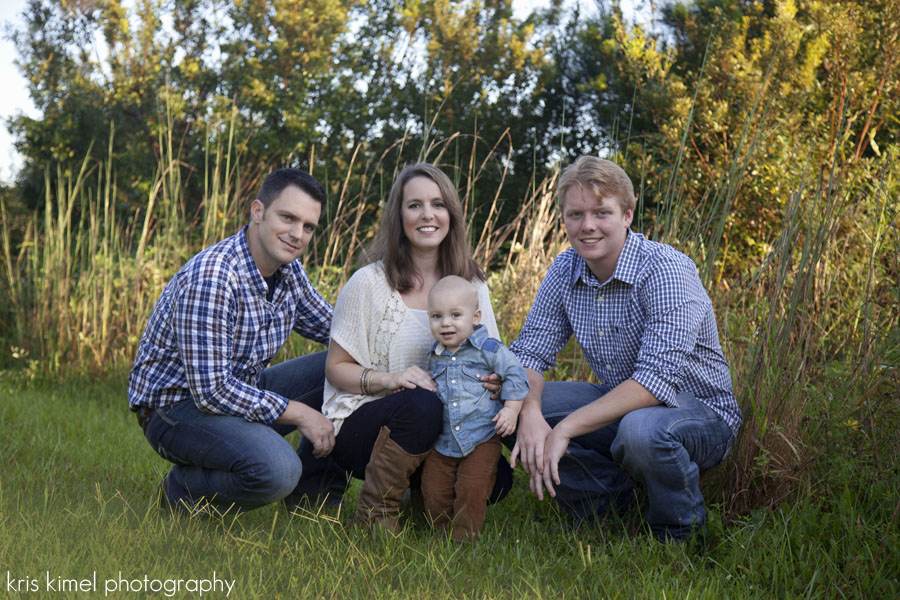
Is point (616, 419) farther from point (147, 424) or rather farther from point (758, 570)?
point (147, 424)

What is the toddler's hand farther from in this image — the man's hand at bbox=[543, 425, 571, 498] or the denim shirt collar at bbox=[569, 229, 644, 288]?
the denim shirt collar at bbox=[569, 229, 644, 288]

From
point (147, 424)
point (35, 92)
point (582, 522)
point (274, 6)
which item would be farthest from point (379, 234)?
point (35, 92)

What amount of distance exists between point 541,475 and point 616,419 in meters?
0.28

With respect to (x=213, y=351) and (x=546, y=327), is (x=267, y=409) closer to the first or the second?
(x=213, y=351)

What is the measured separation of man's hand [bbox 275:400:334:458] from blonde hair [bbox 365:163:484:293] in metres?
0.49

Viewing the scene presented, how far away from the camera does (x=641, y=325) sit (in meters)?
2.54

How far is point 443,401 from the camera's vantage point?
2.49 m

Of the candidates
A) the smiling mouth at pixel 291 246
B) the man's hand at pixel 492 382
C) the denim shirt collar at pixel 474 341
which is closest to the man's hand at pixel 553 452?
the man's hand at pixel 492 382

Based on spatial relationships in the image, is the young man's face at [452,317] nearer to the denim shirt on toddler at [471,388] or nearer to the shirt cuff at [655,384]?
the denim shirt on toddler at [471,388]

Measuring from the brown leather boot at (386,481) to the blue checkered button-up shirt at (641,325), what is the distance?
0.56 m

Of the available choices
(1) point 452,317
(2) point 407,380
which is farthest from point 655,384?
(2) point 407,380

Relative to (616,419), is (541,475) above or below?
below

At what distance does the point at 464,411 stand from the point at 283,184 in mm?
925

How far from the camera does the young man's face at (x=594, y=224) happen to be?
2502 millimetres
